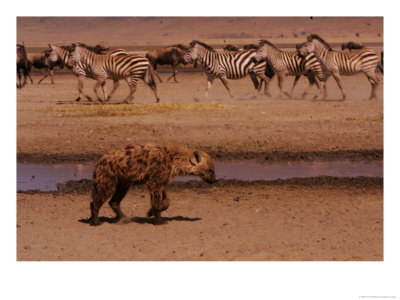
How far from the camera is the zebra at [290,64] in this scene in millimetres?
18422

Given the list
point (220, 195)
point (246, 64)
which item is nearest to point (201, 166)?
point (220, 195)

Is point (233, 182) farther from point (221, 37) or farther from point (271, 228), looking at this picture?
point (221, 37)

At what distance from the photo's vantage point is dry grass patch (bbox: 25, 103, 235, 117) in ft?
46.0

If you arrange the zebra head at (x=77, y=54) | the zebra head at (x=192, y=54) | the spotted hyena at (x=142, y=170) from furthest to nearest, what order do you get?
the zebra head at (x=192, y=54)
the zebra head at (x=77, y=54)
the spotted hyena at (x=142, y=170)

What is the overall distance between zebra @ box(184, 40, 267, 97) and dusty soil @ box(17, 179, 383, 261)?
10.6 meters

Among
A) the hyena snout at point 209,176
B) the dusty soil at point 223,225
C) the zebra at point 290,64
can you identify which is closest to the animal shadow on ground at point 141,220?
the dusty soil at point 223,225

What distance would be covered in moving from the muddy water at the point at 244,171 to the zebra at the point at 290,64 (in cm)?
876

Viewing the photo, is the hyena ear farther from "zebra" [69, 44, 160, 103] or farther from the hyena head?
"zebra" [69, 44, 160, 103]

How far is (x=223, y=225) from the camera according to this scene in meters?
6.75

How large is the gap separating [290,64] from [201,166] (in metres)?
12.5

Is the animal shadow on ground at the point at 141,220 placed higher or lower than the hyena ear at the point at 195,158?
lower

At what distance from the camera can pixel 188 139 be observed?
1150 centimetres

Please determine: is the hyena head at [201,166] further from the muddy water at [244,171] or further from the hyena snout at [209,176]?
the muddy water at [244,171]

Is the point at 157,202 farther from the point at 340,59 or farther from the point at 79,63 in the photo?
the point at 340,59
